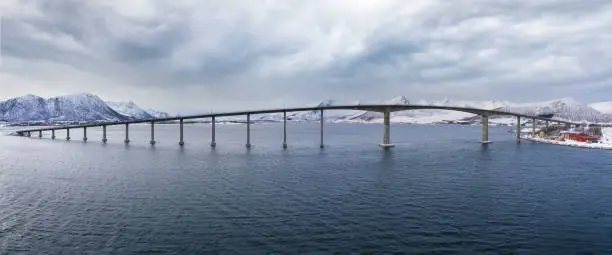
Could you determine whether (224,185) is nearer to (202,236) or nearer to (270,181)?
(270,181)

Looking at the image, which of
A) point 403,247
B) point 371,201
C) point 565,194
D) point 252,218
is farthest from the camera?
point 565,194

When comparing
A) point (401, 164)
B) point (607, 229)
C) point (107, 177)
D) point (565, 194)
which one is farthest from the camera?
point (401, 164)

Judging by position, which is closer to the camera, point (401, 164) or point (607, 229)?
point (607, 229)

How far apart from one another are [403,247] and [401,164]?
4649 centimetres

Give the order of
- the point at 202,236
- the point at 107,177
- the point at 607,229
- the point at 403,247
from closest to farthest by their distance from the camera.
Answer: the point at 403,247 < the point at 202,236 < the point at 607,229 < the point at 107,177

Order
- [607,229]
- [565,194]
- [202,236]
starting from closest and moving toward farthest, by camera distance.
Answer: [202,236], [607,229], [565,194]

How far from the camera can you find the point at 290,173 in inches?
2322

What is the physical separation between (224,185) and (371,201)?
17951mm

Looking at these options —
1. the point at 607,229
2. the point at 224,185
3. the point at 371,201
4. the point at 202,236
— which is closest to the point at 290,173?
the point at 224,185

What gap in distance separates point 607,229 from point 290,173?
3700 centimetres

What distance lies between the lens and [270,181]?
51.9 meters

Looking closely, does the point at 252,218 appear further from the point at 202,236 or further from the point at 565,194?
the point at 565,194

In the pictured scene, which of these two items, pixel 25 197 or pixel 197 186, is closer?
pixel 25 197

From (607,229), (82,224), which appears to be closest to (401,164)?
(607,229)
